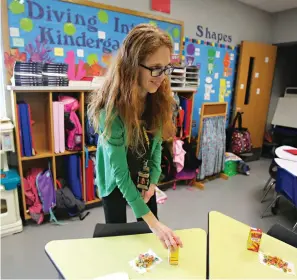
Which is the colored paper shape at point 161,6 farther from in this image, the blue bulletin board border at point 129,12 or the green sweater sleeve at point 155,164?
the green sweater sleeve at point 155,164

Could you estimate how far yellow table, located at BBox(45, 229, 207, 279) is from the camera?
958 millimetres

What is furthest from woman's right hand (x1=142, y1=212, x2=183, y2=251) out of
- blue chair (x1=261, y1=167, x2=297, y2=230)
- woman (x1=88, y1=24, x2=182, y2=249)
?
blue chair (x1=261, y1=167, x2=297, y2=230)

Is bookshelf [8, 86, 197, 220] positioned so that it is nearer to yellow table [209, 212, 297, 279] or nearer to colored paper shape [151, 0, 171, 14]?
colored paper shape [151, 0, 171, 14]

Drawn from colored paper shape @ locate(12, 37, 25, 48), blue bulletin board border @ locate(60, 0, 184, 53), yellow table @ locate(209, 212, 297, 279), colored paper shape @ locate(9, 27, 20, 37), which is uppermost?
blue bulletin board border @ locate(60, 0, 184, 53)

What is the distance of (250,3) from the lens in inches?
157

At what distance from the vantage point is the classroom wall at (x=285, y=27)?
4273mm

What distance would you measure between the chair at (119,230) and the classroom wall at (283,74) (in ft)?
15.2

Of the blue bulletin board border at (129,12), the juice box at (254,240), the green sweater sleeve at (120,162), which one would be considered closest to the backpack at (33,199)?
the green sweater sleeve at (120,162)

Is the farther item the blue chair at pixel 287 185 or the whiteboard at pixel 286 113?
the whiteboard at pixel 286 113

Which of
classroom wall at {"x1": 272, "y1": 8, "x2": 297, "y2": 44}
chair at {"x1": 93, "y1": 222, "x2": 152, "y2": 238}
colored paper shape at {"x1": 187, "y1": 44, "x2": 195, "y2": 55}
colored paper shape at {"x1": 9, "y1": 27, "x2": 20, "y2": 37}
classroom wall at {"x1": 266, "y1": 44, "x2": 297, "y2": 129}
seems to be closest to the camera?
chair at {"x1": 93, "y1": 222, "x2": 152, "y2": 238}

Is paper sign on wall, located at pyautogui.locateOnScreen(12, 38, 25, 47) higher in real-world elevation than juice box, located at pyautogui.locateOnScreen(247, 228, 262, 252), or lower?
higher

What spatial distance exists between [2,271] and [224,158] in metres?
2.99

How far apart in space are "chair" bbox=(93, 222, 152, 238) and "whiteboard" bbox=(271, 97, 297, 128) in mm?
4280

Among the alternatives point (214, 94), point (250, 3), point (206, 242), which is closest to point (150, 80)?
point (206, 242)
